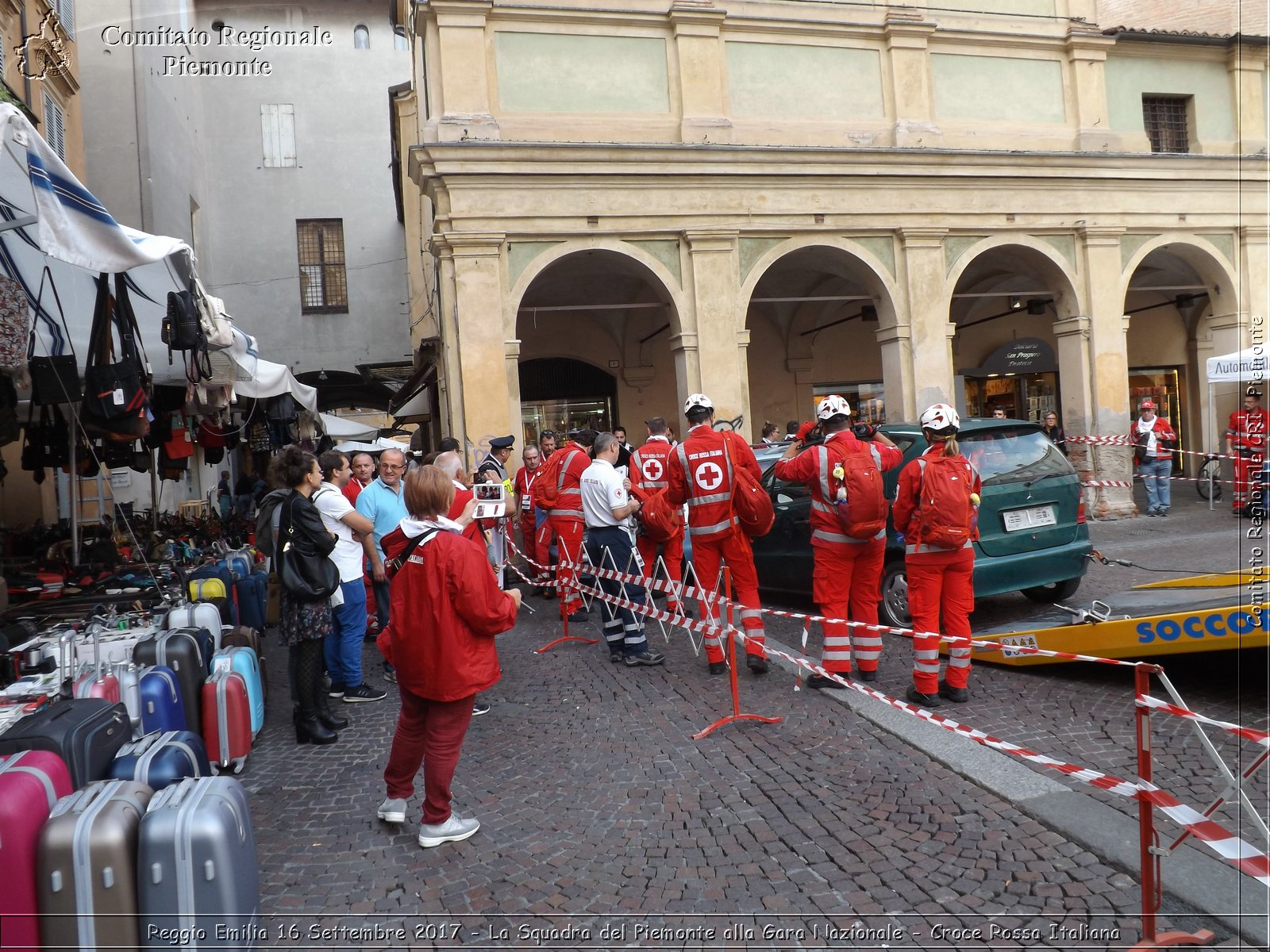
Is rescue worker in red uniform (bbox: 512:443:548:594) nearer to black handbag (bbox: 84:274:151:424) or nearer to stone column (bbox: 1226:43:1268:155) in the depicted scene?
black handbag (bbox: 84:274:151:424)

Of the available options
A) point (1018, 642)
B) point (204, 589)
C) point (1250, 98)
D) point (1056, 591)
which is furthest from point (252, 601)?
point (1250, 98)

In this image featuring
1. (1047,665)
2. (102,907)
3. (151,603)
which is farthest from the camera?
(151,603)

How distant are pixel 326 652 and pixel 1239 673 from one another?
6.13m

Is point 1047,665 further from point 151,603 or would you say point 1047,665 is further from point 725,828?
point 151,603

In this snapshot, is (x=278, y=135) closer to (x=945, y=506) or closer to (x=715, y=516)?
(x=715, y=516)

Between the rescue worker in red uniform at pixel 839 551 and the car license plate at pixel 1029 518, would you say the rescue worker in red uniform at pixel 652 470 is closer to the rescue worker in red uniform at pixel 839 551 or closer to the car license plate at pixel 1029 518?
the rescue worker in red uniform at pixel 839 551

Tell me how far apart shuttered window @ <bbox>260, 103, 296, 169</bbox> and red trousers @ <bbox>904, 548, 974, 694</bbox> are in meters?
27.3

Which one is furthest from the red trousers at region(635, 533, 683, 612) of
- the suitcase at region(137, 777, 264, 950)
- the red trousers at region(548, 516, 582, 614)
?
the suitcase at region(137, 777, 264, 950)

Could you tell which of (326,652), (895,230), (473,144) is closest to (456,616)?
(326,652)

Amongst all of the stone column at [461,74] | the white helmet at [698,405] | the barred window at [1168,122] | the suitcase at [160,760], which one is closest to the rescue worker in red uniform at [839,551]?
the white helmet at [698,405]

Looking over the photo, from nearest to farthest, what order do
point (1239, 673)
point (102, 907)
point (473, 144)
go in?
point (102, 907) < point (1239, 673) < point (473, 144)

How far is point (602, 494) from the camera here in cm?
733

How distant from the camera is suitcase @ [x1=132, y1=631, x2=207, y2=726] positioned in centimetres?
513

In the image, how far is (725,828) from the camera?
13.4 feet
